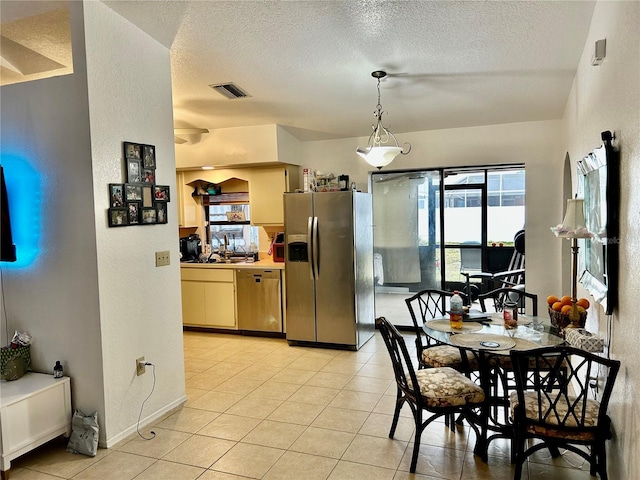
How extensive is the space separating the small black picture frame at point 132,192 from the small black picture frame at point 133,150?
0.19 meters

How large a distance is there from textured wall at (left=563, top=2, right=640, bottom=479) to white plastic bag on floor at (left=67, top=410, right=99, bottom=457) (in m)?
2.86

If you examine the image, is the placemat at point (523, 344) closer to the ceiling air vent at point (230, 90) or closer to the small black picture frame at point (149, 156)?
the small black picture frame at point (149, 156)

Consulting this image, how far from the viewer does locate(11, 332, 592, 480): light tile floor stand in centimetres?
261

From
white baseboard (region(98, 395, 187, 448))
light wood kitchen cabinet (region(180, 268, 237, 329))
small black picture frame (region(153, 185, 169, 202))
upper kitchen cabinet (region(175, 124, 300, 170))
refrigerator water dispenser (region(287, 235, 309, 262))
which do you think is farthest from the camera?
light wood kitchen cabinet (region(180, 268, 237, 329))

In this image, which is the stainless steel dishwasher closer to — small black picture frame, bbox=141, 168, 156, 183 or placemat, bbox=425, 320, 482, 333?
A: small black picture frame, bbox=141, 168, 156, 183

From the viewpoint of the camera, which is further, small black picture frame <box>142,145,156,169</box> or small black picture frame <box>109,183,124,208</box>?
small black picture frame <box>142,145,156,169</box>

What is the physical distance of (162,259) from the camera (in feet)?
11.1

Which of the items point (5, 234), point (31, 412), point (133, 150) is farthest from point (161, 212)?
point (31, 412)

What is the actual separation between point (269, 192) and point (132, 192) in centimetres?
271

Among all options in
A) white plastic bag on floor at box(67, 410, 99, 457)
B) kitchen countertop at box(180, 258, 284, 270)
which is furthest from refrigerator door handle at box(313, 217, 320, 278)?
white plastic bag on floor at box(67, 410, 99, 457)

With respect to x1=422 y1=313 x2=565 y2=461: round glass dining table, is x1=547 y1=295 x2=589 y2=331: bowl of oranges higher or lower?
higher

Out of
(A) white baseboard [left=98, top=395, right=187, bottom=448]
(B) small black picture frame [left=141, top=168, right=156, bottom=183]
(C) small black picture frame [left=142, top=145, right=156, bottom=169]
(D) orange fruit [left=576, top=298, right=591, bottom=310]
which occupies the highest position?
(C) small black picture frame [left=142, top=145, right=156, bottom=169]

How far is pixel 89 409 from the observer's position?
9.66 ft

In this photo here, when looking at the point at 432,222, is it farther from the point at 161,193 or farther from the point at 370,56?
the point at 161,193
